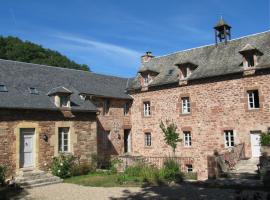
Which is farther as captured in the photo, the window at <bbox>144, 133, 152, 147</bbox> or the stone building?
the window at <bbox>144, 133, 152, 147</bbox>

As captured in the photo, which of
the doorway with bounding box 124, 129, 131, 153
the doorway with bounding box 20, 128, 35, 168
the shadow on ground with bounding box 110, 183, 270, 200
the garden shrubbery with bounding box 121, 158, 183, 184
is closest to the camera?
the shadow on ground with bounding box 110, 183, 270, 200

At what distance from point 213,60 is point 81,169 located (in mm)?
12107

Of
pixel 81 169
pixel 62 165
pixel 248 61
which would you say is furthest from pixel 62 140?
pixel 248 61

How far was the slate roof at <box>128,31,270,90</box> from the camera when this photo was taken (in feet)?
69.5

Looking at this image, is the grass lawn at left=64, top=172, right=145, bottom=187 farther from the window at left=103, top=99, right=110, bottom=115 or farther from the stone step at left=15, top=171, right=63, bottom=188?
the window at left=103, top=99, right=110, bottom=115

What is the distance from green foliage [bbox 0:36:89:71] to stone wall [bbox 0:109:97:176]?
29794mm

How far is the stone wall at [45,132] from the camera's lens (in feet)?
55.8

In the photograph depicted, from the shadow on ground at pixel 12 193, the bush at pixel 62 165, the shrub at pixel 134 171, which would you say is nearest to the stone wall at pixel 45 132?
the bush at pixel 62 165

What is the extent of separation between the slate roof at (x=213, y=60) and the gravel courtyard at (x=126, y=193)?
9768 mm

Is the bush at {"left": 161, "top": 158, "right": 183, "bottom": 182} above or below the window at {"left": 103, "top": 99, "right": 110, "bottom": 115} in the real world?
below

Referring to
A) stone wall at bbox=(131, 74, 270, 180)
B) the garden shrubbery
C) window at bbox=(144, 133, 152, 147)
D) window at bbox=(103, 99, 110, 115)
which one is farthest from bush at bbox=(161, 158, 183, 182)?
window at bbox=(103, 99, 110, 115)

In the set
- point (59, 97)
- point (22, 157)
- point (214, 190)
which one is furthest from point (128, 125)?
point (214, 190)

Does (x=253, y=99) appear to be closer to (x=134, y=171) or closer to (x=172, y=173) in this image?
(x=172, y=173)

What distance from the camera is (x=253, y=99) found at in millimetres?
20281
